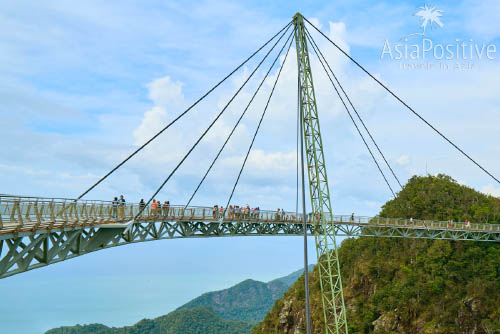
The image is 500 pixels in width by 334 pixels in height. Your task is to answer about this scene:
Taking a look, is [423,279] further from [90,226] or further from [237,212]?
[90,226]

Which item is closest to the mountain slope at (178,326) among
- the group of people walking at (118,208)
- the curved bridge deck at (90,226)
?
the curved bridge deck at (90,226)

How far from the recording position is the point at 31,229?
17203mm

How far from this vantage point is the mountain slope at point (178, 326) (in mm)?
152750

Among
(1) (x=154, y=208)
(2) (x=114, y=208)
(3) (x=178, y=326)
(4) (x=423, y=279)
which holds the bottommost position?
(3) (x=178, y=326)

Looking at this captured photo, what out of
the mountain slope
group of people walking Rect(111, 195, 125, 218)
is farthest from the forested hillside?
the mountain slope

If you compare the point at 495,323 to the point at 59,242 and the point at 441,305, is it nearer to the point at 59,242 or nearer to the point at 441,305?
the point at 441,305

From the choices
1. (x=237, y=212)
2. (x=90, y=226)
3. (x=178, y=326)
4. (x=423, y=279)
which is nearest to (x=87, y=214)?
(x=90, y=226)

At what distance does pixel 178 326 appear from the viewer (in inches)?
6161

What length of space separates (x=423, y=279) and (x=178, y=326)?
377ft

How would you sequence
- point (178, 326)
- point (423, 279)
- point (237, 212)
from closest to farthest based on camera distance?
point (237, 212), point (423, 279), point (178, 326)

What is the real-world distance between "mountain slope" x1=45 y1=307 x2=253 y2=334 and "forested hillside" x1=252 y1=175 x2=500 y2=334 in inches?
3480

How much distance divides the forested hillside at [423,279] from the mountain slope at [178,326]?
8839 centimetres

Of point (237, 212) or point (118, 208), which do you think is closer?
point (118, 208)

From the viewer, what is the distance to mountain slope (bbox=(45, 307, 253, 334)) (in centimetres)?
15275
